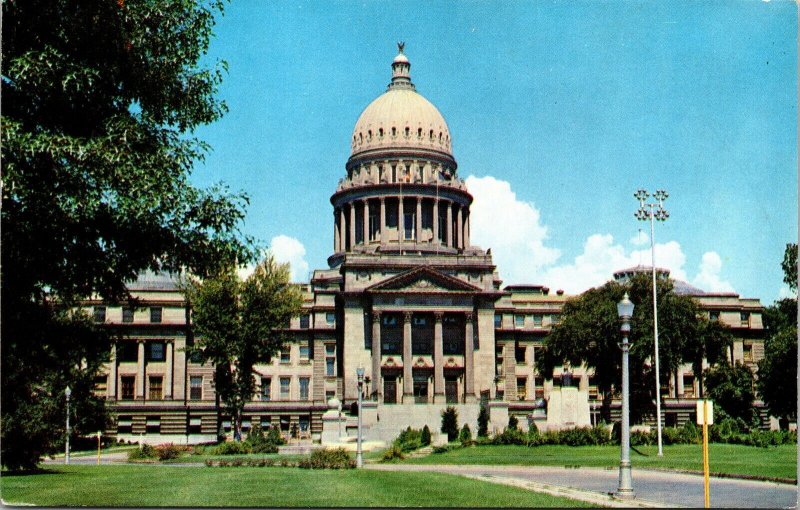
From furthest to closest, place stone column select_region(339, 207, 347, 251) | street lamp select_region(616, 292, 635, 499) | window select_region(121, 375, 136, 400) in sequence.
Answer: stone column select_region(339, 207, 347, 251) < window select_region(121, 375, 136, 400) < street lamp select_region(616, 292, 635, 499)

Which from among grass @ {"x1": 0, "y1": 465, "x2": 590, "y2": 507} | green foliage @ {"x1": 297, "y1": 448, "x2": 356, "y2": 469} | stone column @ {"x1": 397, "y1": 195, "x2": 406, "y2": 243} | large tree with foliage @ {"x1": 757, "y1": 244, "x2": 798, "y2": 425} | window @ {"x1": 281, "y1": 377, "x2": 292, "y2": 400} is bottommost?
green foliage @ {"x1": 297, "y1": 448, "x2": 356, "y2": 469}

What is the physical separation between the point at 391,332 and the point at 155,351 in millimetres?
23862

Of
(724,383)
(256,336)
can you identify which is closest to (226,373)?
(256,336)

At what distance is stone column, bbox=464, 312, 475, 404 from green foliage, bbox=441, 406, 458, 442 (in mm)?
9479

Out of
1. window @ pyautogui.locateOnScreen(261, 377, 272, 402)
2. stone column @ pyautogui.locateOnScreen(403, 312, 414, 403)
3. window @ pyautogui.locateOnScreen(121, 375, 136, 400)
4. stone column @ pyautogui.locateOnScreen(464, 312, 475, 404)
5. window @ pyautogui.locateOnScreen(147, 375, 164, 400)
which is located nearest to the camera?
stone column @ pyautogui.locateOnScreen(464, 312, 475, 404)

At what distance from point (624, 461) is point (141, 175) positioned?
14804 mm

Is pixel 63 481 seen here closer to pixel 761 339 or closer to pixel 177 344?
pixel 177 344

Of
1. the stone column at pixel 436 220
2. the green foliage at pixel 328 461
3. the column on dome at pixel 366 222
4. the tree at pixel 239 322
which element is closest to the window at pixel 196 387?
the tree at pixel 239 322

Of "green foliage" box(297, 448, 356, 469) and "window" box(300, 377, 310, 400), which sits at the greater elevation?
"window" box(300, 377, 310, 400)

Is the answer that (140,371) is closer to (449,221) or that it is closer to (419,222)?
(419,222)

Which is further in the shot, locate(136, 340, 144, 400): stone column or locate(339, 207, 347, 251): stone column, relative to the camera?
locate(339, 207, 347, 251): stone column

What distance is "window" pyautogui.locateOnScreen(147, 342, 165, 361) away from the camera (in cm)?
9706

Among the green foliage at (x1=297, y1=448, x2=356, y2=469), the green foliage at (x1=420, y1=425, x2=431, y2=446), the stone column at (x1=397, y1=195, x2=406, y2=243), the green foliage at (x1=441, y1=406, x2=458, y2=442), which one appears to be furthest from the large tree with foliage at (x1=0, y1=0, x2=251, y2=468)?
the stone column at (x1=397, y1=195, x2=406, y2=243)

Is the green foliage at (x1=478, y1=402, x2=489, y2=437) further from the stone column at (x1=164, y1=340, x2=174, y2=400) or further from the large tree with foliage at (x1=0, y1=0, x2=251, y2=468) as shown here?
the large tree with foliage at (x1=0, y1=0, x2=251, y2=468)
